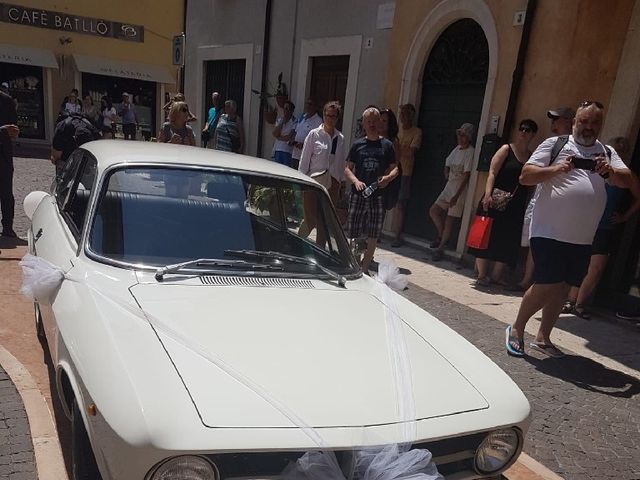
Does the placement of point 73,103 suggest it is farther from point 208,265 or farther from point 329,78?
point 208,265

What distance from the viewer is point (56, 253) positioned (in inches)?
110

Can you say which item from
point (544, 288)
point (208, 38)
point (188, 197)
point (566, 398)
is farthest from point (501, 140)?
point (208, 38)

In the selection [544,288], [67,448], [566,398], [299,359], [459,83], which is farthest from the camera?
[459,83]

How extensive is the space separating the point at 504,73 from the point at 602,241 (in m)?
2.65

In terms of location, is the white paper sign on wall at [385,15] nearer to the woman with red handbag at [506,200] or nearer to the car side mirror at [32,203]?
the woman with red handbag at [506,200]

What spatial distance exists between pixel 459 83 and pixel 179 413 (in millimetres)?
7132

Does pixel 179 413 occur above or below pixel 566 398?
above

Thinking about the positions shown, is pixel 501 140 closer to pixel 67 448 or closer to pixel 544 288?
pixel 544 288

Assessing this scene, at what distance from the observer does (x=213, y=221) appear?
2789 millimetres

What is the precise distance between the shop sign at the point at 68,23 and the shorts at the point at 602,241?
69.6 feet

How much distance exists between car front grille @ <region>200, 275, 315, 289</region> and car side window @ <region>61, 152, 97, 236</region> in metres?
0.78

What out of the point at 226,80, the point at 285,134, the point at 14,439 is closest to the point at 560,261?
the point at 14,439

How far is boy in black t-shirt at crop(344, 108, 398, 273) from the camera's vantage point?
5.72m

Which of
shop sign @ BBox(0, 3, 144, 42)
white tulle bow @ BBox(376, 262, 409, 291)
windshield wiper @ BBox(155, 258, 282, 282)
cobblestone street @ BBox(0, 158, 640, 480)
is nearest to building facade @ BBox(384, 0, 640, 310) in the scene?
cobblestone street @ BBox(0, 158, 640, 480)
